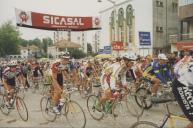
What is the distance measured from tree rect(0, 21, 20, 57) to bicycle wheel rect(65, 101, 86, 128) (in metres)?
79.0

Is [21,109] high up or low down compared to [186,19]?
down

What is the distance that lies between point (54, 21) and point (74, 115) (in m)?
28.3

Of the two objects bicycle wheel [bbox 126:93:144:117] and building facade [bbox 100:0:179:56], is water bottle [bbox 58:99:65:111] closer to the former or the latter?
bicycle wheel [bbox 126:93:144:117]

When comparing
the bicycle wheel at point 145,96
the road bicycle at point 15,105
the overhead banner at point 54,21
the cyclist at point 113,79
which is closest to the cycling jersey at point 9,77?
the road bicycle at point 15,105

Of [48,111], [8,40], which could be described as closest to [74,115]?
[48,111]

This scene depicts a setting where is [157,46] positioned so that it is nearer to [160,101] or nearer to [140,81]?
[140,81]

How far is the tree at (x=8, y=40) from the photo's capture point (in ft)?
282

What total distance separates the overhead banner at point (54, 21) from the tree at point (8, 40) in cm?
5121

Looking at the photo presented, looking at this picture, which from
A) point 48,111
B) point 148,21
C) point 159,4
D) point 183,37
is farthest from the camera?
point 148,21

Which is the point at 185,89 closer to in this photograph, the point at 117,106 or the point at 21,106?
the point at 117,106

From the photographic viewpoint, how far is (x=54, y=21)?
1438 inches

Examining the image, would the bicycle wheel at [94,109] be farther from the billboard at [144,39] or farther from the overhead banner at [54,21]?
the overhead banner at [54,21]

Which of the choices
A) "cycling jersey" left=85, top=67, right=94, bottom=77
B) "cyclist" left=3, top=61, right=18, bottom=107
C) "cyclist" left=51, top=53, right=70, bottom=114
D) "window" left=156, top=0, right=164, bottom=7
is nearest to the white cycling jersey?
"cyclist" left=51, top=53, right=70, bottom=114

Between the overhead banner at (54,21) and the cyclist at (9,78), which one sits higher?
the overhead banner at (54,21)
